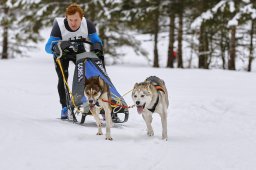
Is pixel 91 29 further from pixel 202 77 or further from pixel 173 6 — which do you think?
pixel 173 6

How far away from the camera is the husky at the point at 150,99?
5.78 metres

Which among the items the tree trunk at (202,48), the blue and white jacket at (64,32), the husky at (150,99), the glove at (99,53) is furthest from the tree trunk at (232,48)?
the husky at (150,99)

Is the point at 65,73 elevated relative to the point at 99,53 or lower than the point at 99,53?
lower

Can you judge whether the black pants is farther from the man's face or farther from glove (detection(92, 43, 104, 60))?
the man's face

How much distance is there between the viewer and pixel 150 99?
19.2 feet

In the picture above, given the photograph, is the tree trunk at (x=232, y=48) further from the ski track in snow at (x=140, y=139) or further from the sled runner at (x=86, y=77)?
the sled runner at (x=86, y=77)

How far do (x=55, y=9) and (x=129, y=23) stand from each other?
12.6 ft

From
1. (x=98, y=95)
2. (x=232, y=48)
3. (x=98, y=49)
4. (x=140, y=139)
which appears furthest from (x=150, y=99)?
(x=232, y=48)

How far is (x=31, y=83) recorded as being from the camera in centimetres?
1411

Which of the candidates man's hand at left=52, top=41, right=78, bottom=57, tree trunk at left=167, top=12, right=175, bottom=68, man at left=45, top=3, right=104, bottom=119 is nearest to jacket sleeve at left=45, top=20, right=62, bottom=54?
man at left=45, top=3, right=104, bottom=119

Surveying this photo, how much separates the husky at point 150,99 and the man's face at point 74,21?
57.7 inches

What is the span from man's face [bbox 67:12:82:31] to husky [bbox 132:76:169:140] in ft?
4.81

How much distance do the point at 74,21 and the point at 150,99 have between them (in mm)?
1842

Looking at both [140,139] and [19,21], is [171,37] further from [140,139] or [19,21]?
[140,139]
